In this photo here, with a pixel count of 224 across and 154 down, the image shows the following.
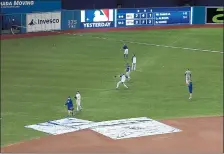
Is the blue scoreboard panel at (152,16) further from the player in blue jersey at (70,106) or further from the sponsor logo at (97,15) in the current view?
the player in blue jersey at (70,106)

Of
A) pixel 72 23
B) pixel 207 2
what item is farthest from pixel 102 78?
pixel 207 2

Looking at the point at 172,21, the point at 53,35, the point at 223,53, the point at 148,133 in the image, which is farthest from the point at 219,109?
the point at 172,21

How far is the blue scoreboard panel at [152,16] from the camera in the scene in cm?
4972

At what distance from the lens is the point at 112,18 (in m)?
49.3

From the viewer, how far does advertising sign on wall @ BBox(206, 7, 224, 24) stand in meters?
51.4

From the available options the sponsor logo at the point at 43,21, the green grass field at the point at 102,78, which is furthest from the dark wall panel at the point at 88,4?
the green grass field at the point at 102,78

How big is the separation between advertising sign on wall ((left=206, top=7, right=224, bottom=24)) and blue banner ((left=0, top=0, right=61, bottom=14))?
52.6 ft

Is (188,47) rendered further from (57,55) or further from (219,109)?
(219,109)

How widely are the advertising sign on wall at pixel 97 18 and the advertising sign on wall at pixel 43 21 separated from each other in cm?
274

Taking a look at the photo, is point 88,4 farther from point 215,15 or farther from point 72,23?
point 215,15

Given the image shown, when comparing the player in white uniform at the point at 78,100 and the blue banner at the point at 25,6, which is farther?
the blue banner at the point at 25,6

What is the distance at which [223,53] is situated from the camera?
1575 inches

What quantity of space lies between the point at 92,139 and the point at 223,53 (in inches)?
825

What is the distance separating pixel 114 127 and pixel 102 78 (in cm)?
892
